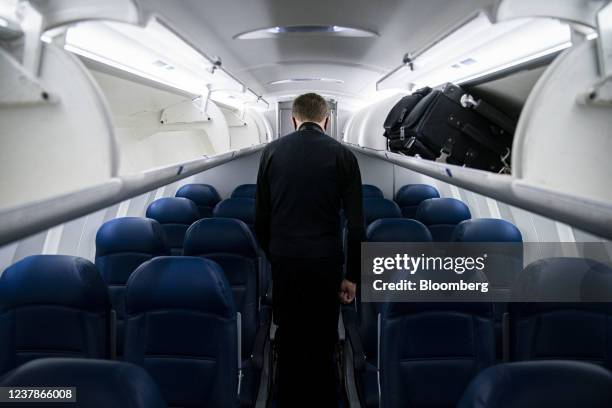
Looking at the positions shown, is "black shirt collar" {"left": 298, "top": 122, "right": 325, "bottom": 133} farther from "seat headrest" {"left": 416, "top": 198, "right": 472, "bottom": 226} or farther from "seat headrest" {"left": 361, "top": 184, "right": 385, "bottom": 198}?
"seat headrest" {"left": 361, "top": 184, "right": 385, "bottom": 198}

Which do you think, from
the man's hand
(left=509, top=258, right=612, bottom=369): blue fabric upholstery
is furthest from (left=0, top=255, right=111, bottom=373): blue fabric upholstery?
(left=509, top=258, right=612, bottom=369): blue fabric upholstery

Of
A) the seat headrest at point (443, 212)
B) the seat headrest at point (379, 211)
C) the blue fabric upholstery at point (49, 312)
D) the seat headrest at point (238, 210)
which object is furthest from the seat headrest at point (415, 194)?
the blue fabric upholstery at point (49, 312)

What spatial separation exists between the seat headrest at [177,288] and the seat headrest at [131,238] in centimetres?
142

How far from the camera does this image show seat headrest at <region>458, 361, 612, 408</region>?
112 centimetres

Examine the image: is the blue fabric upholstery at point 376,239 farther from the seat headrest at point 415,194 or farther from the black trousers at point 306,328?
the seat headrest at point 415,194

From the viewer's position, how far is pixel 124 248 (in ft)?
12.5

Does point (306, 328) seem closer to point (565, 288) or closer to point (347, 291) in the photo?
point (347, 291)

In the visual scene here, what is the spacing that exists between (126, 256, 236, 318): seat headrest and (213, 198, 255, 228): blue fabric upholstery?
2654 mm

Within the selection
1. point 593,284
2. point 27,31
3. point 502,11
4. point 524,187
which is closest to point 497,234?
point 593,284

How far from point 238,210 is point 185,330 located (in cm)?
272

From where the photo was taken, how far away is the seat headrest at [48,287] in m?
2.39

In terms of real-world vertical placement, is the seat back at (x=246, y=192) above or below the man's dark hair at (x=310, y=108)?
below

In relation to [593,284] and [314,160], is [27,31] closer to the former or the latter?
[314,160]

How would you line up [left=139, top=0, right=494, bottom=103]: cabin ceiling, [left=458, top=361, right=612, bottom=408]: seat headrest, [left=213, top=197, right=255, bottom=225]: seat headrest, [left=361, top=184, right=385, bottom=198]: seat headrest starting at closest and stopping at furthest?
1. [left=458, top=361, right=612, bottom=408]: seat headrest
2. [left=139, top=0, right=494, bottom=103]: cabin ceiling
3. [left=213, top=197, right=255, bottom=225]: seat headrest
4. [left=361, top=184, right=385, bottom=198]: seat headrest
